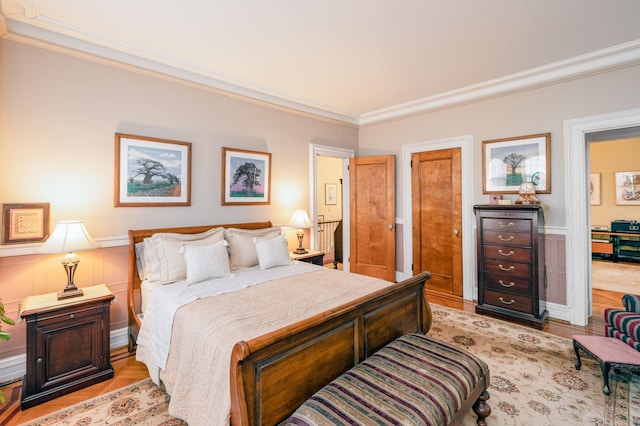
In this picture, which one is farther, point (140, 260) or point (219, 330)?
point (140, 260)

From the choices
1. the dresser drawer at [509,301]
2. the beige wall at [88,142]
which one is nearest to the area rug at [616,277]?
the dresser drawer at [509,301]

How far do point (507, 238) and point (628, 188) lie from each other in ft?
17.6

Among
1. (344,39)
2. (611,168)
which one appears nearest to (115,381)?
(344,39)

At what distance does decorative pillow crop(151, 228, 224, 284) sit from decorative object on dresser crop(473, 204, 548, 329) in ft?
10.3

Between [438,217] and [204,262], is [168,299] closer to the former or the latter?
[204,262]

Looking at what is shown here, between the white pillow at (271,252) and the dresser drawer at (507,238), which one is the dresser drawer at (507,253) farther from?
the white pillow at (271,252)

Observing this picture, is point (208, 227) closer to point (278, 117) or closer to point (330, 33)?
point (278, 117)

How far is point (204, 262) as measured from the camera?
106 inches

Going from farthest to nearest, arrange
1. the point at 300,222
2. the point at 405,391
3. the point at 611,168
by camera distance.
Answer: the point at 611,168, the point at 300,222, the point at 405,391

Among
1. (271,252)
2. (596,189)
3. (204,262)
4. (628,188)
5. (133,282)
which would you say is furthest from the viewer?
(596,189)

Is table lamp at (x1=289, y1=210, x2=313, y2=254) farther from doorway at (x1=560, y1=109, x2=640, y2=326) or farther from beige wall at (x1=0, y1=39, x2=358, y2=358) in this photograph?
doorway at (x1=560, y1=109, x2=640, y2=326)

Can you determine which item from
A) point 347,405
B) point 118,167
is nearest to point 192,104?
point 118,167

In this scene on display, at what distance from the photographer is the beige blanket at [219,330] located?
1.55 metres

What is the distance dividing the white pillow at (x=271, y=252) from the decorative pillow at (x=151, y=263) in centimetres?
95
